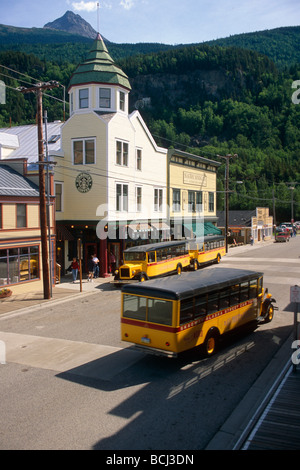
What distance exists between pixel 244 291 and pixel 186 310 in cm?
387

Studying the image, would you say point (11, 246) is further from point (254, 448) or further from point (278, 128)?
point (278, 128)

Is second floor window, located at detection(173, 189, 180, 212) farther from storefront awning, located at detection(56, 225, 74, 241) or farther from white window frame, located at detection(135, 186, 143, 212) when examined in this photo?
storefront awning, located at detection(56, 225, 74, 241)

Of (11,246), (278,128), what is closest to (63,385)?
(11,246)

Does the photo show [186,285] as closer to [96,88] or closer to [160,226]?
[96,88]

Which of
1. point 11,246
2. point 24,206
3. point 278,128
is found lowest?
point 11,246

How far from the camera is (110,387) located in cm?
1094

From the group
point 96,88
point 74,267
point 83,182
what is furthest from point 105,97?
point 74,267

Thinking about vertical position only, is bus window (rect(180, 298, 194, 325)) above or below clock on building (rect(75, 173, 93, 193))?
below

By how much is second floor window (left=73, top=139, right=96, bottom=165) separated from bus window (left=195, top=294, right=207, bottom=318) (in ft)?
64.8

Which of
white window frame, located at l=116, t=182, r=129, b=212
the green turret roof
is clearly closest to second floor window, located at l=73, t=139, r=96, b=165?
white window frame, located at l=116, t=182, r=129, b=212

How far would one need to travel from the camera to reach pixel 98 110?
30859 mm

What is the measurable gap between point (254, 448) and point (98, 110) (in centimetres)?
2733

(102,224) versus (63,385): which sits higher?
(102,224)

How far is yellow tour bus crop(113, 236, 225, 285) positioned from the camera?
25141mm
